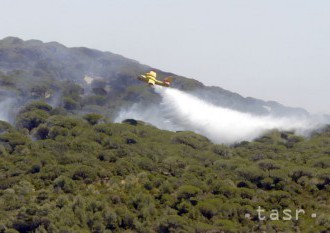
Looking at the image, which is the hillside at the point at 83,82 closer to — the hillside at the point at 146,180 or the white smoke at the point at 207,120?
the white smoke at the point at 207,120

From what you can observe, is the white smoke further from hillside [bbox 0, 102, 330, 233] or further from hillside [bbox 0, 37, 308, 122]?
hillside [bbox 0, 102, 330, 233]

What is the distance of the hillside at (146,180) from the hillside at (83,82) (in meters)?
22.3

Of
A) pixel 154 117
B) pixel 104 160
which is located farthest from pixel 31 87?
pixel 104 160

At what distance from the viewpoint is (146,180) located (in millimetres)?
84562

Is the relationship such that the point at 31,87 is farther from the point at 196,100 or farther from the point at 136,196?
the point at 136,196

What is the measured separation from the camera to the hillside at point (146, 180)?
7081 centimetres

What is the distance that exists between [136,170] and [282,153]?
2600cm

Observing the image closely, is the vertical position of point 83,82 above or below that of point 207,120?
below

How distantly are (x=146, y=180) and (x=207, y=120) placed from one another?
43680 millimetres

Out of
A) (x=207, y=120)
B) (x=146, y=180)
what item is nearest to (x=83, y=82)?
(x=207, y=120)

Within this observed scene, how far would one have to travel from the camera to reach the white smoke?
122750mm

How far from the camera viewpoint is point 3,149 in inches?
3691

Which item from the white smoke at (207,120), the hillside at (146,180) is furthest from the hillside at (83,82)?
the hillside at (146,180)

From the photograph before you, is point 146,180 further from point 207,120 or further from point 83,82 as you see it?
point 83,82
